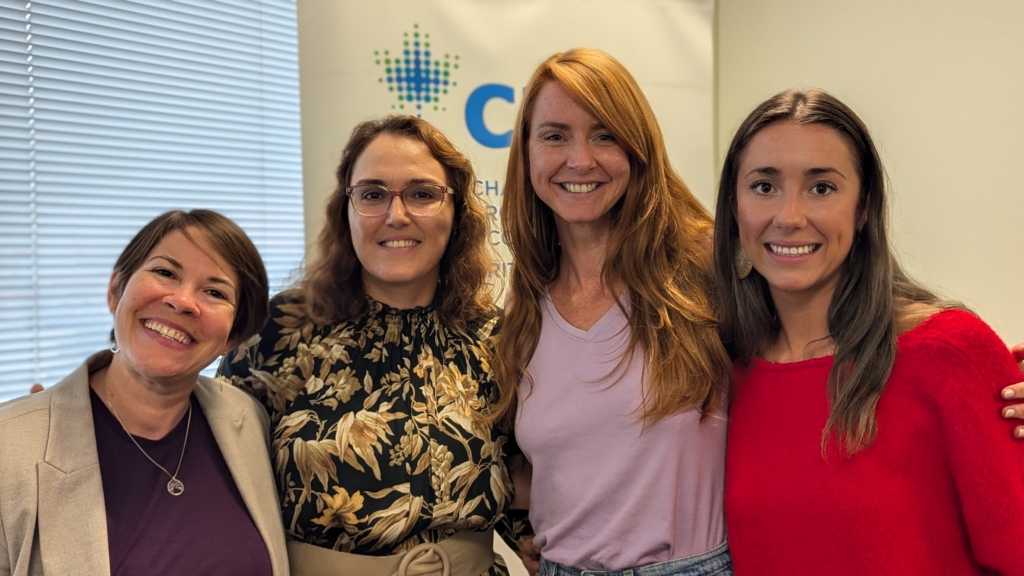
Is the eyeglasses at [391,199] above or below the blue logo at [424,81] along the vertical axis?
below

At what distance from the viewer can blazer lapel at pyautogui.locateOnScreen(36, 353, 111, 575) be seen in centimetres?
146

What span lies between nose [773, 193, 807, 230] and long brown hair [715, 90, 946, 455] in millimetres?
134

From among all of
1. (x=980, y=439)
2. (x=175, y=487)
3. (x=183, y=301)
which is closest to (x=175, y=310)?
(x=183, y=301)

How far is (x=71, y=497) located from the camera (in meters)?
1.50

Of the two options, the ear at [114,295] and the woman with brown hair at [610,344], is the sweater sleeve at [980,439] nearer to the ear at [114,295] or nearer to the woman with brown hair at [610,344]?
the woman with brown hair at [610,344]

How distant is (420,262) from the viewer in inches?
76.9

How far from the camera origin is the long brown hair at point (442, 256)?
2.01m

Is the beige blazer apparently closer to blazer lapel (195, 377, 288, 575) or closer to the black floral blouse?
blazer lapel (195, 377, 288, 575)

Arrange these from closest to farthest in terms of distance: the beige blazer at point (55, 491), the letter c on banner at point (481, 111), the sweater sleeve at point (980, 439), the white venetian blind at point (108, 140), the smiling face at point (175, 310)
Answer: the sweater sleeve at point (980, 439)
the beige blazer at point (55, 491)
the smiling face at point (175, 310)
the white venetian blind at point (108, 140)
the letter c on banner at point (481, 111)

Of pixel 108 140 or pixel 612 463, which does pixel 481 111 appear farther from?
pixel 612 463

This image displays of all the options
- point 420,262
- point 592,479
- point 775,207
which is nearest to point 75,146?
point 420,262

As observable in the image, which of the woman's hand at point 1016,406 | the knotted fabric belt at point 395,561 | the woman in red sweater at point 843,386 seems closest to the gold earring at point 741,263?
the woman in red sweater at point 843,386

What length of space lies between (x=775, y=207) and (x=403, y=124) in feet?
3.33

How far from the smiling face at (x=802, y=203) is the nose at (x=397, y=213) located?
34.1 inches
